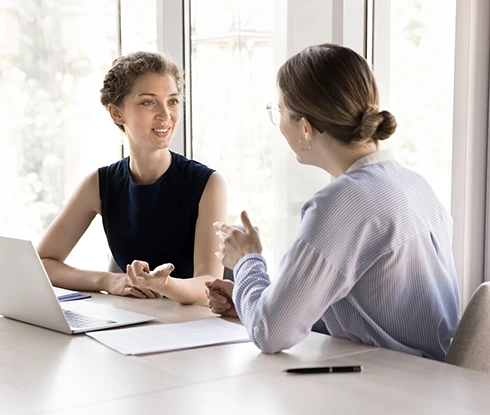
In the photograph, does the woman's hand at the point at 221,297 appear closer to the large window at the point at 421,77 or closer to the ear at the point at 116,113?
the ear at the point at 116,113

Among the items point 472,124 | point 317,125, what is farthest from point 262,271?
point 472,124

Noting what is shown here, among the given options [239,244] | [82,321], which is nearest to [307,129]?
[239,244]

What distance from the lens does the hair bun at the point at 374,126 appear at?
176 cm

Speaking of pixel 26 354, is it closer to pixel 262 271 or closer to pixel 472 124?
pixel 262 271

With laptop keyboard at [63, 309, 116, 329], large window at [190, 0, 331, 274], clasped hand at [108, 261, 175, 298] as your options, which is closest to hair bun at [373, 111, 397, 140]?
clasped hand at [108, 261, 175, 298]

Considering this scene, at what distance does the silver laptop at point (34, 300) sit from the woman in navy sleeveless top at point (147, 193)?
25.2 inches

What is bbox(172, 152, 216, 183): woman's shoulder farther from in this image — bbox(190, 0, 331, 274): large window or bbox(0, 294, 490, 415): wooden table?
bbox(0, 294, 490, 415): wooden table

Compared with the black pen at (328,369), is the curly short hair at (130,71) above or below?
above

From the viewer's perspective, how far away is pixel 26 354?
65.3 inches

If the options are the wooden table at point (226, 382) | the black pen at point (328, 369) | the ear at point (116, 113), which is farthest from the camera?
the ear at point (116, 113)

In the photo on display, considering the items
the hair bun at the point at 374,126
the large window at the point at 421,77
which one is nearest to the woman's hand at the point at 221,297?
the hair bun at the point at 374,126

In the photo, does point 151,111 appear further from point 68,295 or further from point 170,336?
point 170,336

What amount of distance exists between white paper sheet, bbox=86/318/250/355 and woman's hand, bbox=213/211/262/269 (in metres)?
0.16

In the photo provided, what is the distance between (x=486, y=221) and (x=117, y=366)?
189 cm
